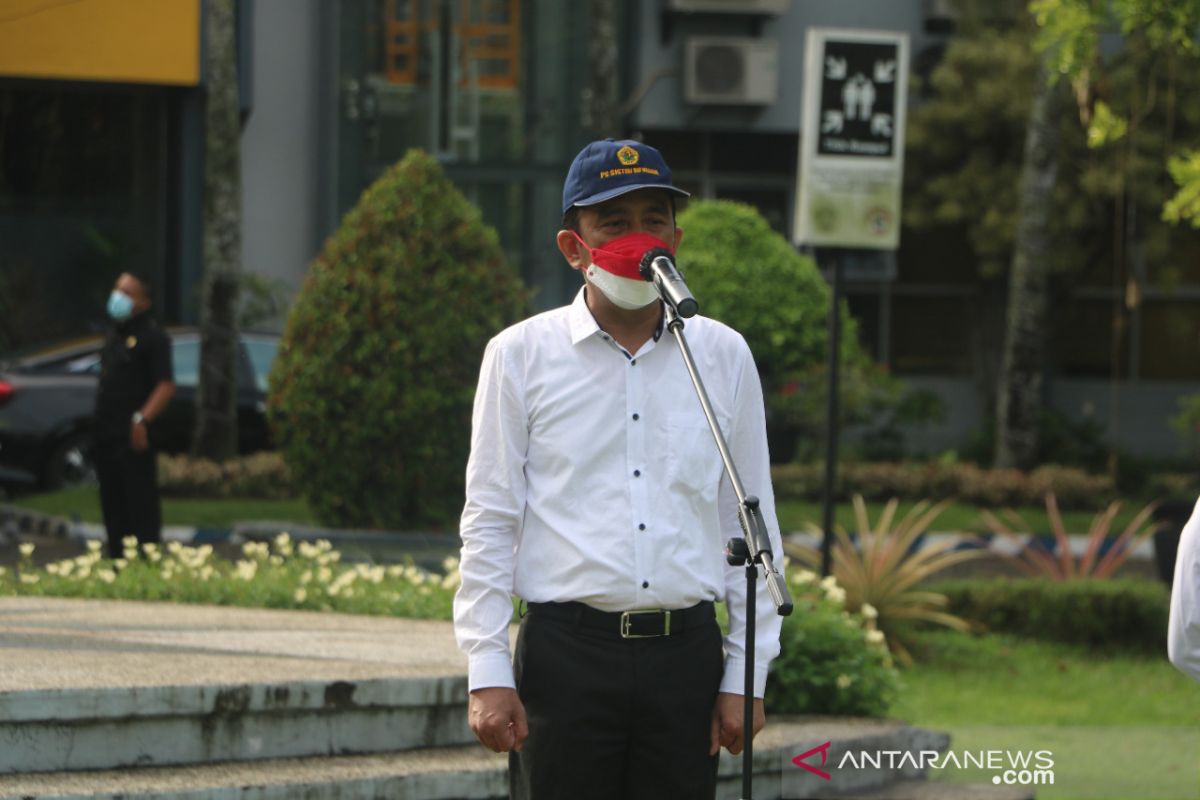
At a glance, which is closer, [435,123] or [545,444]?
[545,444]

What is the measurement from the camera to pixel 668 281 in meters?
3.53

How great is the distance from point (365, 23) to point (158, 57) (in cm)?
488

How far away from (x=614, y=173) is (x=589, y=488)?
65 cm

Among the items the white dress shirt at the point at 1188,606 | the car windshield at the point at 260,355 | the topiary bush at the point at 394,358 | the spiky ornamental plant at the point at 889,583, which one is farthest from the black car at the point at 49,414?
the white dress shirt at the point at 1188,606

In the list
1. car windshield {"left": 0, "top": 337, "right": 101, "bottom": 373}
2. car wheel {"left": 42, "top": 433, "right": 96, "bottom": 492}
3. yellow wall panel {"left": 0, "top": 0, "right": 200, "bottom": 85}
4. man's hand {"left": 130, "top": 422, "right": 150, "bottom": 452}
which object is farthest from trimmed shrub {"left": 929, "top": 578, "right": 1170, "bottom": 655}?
car windshield {"left": 0, "top": 337, "right": 101, "bottom": 373}

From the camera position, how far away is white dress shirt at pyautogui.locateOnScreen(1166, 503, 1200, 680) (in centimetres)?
307

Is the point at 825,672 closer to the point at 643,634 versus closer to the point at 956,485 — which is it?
the point at 643,634

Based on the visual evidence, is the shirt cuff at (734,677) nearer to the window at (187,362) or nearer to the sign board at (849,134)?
the sign board at (849,134)

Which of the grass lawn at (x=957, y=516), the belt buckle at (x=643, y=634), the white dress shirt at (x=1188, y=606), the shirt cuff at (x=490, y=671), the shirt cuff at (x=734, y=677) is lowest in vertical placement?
the grass lawn at (x=957, y=516)

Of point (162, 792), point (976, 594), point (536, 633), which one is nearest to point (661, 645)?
point (536, 633)

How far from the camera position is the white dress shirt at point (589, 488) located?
3.73 meters

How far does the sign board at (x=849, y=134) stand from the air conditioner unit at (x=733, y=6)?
13.5 m

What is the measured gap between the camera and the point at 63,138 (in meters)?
19.8

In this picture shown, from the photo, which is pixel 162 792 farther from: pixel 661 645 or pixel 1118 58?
pixel 1118 58
